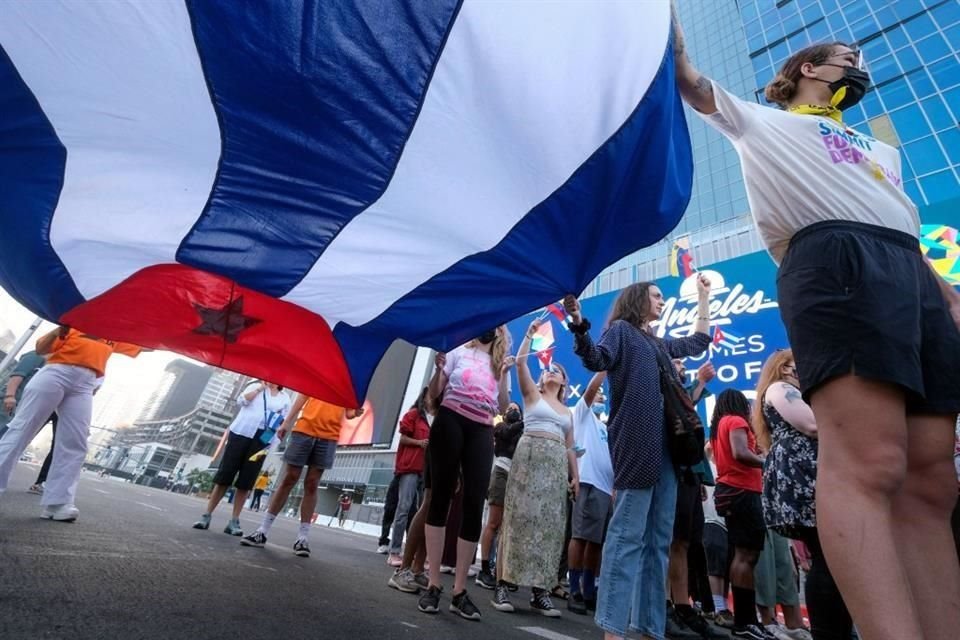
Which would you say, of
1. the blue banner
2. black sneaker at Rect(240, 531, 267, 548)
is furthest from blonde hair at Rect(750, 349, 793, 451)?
the blue banner

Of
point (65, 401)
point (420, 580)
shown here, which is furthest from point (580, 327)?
point (65, 401)

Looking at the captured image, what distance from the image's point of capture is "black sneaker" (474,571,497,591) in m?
3.87

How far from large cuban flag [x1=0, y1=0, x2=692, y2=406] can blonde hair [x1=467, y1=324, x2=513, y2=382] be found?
497 mm

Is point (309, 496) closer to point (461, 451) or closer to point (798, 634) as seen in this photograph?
point (461, 451)

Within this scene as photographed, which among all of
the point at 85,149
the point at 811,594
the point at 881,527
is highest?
the point at 85,149

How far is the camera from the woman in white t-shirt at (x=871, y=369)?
2.91ft

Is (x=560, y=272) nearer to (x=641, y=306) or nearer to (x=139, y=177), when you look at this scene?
(x=641, y=306)

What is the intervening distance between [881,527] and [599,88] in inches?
55.6

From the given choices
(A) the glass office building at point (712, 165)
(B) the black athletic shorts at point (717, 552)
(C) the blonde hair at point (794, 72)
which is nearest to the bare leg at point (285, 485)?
(B) the black athletic shorts at point (717, 552)

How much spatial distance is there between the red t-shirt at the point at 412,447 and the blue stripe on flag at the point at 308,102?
291cm

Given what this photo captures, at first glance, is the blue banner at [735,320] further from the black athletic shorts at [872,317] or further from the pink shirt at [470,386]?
the black athletic shorts at [872,317]

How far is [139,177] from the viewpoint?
5.82 ft

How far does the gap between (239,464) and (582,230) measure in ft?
13.1

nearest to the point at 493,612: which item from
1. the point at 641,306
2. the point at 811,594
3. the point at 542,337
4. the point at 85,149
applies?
the point at 811,594
